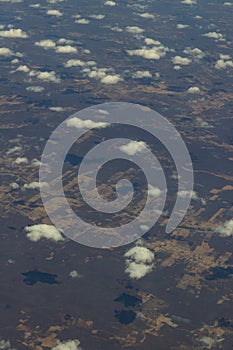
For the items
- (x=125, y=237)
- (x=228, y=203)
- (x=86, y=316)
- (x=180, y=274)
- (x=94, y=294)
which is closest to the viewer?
(x=86, y=316)

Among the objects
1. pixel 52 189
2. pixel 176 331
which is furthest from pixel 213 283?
pixel 52 189

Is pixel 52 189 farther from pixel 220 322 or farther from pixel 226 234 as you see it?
pixel 220 322

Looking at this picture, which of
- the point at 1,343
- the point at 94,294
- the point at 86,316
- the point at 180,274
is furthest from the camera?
the point at 180,274

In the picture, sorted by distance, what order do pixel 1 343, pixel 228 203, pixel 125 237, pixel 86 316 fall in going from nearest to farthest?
pixel 1 343, pixel 86 316, pixel 125 237, pixel 228 203

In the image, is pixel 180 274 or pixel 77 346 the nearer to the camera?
pixel 77 346

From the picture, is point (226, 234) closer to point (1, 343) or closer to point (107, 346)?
point (107, 346)

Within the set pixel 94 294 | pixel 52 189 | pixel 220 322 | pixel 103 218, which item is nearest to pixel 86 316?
pixel 94 294
